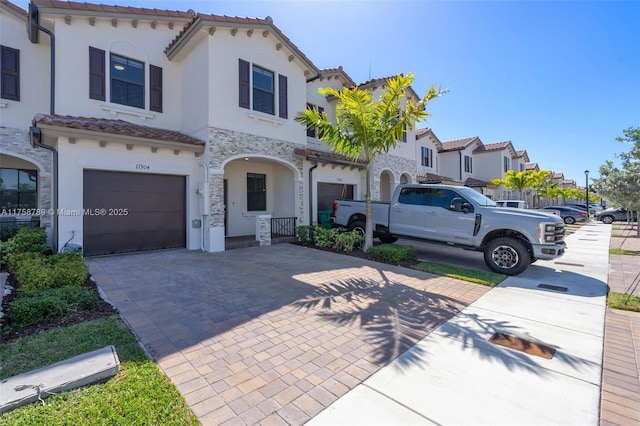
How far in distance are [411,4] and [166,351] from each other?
10.6 metres

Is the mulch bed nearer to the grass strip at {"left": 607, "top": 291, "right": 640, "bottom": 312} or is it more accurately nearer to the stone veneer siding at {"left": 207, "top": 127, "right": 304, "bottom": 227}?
the stone veneer siding at {"left": 207, "top": 127, "right": 304, "bottom": 227}

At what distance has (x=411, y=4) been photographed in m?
9.06

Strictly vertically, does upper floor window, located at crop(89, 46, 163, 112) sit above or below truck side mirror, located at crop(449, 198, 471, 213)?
above

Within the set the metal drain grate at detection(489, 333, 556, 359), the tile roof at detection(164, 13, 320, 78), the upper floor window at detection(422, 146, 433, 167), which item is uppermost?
the tile roof at detection(164, 13, 320, 78)

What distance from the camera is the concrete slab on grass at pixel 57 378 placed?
105 inches

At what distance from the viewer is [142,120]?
10.9 metres

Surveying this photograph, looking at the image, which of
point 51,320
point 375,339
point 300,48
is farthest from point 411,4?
point 51,320

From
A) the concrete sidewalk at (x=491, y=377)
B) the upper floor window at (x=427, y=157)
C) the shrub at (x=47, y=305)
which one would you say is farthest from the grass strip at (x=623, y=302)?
the upper floor window at (x=427, y=157)

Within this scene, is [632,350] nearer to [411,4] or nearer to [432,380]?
[432,380]

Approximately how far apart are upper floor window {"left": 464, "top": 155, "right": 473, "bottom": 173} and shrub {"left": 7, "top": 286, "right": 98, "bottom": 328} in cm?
3116

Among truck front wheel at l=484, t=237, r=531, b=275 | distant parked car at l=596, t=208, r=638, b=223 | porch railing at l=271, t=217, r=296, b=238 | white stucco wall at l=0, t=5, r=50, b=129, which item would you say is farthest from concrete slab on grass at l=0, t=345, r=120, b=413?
distant parked car at l=596, t=208, r=638, b=223

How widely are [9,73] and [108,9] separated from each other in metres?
4.06

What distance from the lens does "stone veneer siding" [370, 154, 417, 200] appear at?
1702 centimetres

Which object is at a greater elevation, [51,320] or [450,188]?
[450,188]
